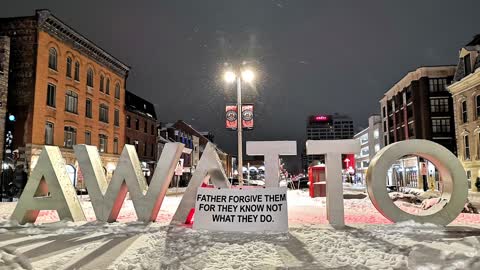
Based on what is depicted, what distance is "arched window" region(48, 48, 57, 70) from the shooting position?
30.1 metres

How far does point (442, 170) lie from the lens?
36.0ft

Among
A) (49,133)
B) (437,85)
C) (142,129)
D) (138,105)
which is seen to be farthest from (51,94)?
(437,85)

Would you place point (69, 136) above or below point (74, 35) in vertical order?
below

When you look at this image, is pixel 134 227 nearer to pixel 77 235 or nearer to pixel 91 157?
pixel 77 235

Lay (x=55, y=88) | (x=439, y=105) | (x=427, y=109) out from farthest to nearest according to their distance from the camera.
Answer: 1. (x=427, y=109)
2. (x=439, y=105)
3. (x=55, y=88)

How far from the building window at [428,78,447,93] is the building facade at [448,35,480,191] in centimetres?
1392

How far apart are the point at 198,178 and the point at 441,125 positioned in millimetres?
48704

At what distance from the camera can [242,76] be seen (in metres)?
17.4

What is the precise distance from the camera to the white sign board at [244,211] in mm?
9898

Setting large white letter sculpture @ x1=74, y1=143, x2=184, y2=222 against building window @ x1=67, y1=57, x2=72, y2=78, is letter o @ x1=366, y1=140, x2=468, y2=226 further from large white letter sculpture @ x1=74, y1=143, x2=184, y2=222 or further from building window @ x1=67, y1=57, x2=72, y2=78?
building window @ x1=67, y1=57, x2=72, y2=78

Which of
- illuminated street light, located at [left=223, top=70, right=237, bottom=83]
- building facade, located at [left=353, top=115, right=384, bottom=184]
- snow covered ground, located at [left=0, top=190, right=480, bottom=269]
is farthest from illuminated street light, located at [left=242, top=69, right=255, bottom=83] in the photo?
building facade, located at [left=353, top=115, right=384, bottom=184]

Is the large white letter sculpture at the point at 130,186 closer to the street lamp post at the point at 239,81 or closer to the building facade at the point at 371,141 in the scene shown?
the street lamp post at the point at 239,81

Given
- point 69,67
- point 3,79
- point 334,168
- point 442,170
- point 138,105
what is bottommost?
point 442,170

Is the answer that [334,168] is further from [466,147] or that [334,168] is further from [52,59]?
[466,147]
